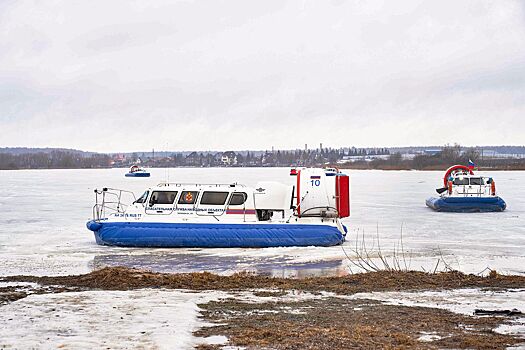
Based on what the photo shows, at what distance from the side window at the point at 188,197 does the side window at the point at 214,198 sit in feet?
0.78

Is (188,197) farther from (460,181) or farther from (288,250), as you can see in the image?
(460,181)

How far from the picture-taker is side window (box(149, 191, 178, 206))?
17.5m

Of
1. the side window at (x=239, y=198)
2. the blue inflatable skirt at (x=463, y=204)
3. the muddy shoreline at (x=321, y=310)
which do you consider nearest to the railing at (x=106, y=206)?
the side window at (x=239, y=198)

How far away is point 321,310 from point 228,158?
14020 centimetres

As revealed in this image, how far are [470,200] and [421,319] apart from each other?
22077mm

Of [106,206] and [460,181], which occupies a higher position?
[460,181]

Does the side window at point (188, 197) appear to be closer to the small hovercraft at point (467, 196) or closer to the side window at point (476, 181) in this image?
the small hovercraft at point (467, 196)

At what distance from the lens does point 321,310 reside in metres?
8.53

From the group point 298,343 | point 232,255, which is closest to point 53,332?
point 298,343

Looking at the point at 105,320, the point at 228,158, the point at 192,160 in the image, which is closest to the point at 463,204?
the point at 105,320

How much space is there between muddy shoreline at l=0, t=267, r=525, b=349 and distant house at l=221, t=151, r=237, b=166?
131 metres

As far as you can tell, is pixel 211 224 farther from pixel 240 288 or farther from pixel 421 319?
pixel 421 319

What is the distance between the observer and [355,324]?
25.0 feet

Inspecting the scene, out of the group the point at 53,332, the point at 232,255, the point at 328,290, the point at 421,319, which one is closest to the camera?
the point at 53,332
